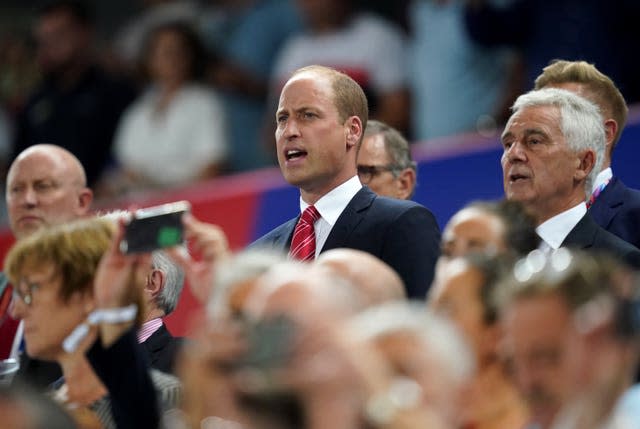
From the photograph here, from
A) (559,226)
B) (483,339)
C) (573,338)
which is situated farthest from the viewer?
(559,226)

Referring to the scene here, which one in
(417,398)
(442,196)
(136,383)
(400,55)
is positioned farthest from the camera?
(400,55)

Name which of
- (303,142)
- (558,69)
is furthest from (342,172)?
(558,69)

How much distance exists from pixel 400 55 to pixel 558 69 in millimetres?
2303

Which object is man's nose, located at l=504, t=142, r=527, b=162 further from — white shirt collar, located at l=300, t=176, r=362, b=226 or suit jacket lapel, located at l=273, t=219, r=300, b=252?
suit jacket lapel, located at l=273, t=219, r=300, b=252

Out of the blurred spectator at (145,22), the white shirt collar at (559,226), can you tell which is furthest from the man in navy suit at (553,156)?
the blurred spectator at (145,22)

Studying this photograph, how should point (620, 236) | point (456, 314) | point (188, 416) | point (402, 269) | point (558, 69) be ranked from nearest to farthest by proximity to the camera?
1. point (188, 416)
2. point (456, 314)
3. point (402, 269)
4. point (620, 236)
5. point (558, 69)

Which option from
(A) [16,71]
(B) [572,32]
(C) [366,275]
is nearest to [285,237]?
(C) [366,275]

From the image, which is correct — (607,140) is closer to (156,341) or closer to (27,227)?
(156,341)

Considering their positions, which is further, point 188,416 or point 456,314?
point 456,314

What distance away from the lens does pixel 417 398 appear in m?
2.42

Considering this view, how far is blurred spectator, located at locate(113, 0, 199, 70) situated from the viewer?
7.62m

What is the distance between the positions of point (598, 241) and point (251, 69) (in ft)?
12.7

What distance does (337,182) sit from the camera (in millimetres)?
4336

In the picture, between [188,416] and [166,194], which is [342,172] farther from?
[166,194]
